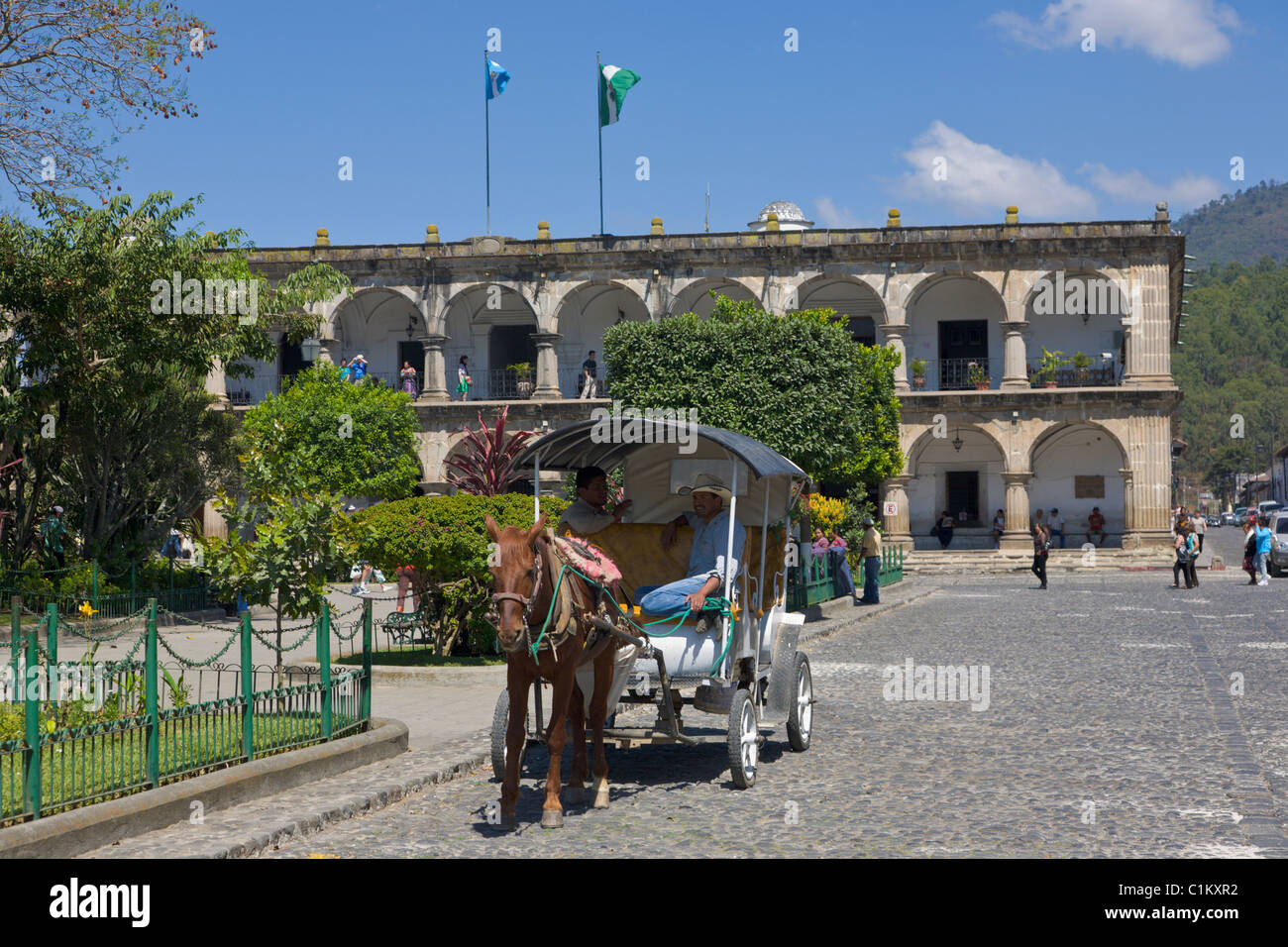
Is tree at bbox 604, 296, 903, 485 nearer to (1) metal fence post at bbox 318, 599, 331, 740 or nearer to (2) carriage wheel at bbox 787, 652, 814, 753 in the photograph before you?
(2) carriage wheel at bbox 787, 652, 814, 753

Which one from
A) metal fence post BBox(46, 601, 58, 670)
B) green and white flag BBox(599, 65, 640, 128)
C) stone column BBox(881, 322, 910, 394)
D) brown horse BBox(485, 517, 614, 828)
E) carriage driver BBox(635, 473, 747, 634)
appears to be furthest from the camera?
stone column BBox(881, 322, 910, 394)

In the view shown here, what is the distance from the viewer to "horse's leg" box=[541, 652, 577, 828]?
668 cm

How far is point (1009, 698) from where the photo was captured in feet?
37.1

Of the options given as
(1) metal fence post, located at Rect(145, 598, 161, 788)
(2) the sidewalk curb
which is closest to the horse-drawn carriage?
(2) the sidewalk curb

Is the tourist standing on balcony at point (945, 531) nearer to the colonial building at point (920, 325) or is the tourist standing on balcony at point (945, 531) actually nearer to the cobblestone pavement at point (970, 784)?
the colonial building at point (920, 325)

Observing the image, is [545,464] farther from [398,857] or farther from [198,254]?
[198,254]

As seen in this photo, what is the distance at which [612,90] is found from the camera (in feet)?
117

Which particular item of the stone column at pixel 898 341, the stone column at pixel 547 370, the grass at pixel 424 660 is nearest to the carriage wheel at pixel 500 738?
the grass at pixel 424 660

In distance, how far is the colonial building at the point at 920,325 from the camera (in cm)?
3591

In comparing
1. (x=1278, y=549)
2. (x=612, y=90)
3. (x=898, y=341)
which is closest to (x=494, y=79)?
(x=612, y=90)

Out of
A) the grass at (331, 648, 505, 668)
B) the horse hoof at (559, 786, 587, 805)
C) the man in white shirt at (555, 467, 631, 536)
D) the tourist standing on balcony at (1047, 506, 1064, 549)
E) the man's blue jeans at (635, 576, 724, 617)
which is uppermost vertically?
the man in white shirt at (555, 467, 631, 536)

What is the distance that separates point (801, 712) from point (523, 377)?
31026mm

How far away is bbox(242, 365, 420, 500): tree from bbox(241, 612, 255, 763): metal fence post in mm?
23227

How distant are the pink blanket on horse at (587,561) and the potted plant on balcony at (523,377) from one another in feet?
105
